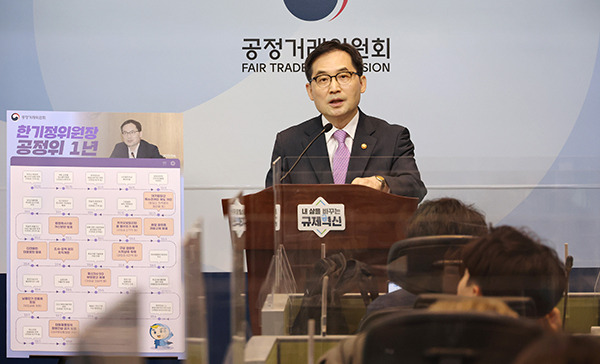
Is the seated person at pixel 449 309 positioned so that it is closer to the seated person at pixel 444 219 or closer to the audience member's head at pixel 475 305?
the audience member's head at pixel 475 305

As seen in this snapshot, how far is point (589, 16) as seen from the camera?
425 cm

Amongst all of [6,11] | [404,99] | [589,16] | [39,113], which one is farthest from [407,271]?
[6,11]

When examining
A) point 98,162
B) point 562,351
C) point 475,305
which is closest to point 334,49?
point 98,162

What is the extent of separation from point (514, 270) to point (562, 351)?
0.39m

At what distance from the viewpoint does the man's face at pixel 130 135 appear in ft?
12.7

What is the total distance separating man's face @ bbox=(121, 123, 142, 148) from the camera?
3.87 m

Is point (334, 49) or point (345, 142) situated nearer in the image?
point (345, 142)

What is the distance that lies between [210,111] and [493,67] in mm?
2106

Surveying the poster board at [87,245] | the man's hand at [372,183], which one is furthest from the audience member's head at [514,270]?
the poster board at [87,245]

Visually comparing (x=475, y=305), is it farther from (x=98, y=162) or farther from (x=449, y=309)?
(x=98, y=162)

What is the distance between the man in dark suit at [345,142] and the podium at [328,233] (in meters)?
0.06

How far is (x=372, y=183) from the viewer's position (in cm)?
221

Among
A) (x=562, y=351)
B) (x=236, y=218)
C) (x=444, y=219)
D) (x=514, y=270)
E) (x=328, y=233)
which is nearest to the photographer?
(x=562, y=351)

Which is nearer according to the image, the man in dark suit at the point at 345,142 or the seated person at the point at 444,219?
the seated person at the point at 444,219
